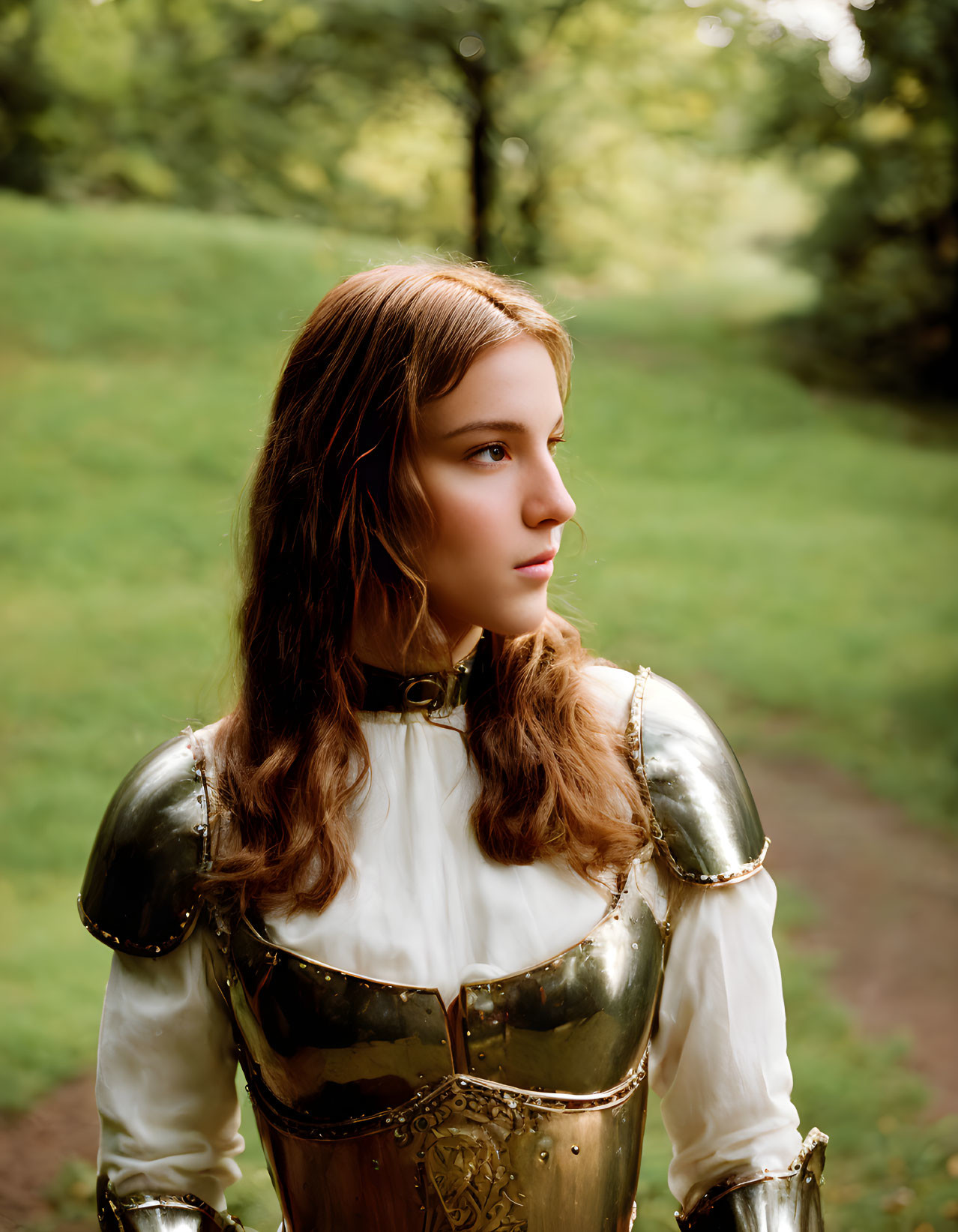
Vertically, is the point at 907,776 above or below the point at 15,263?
below

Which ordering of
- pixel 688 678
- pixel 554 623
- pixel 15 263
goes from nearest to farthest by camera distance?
1. pixel 554 623
2. pixel 688 678
3. pixel 15 263

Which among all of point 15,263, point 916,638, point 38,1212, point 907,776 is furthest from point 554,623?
point 15,263

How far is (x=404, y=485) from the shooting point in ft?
3.67

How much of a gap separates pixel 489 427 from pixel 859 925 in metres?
3.87

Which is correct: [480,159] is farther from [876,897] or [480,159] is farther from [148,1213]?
[148,1213]

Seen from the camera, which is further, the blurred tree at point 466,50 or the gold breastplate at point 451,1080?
the blurred tree at point 466,50

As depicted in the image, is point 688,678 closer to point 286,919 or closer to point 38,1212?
point 38,1212

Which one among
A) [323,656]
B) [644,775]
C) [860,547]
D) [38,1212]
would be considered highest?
[323,656]

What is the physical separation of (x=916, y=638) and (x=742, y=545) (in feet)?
3.64

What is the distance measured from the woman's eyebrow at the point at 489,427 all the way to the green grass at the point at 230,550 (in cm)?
241

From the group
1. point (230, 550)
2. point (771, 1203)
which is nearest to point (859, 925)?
point (230, 550)

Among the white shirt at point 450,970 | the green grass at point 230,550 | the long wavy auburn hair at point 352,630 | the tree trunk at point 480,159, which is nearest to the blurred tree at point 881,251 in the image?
the green grass at point 230,550

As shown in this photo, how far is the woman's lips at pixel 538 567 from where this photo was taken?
1.14 m

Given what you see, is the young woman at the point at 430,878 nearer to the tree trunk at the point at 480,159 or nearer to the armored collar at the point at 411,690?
the armored collar at the point at 411,690
